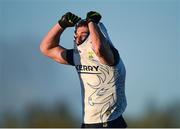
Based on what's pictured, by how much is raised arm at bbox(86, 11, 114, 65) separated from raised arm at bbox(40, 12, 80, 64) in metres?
0.42

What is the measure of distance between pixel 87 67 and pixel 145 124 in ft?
54.7

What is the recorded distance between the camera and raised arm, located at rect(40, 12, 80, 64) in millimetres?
11202

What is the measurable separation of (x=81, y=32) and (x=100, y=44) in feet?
1.46

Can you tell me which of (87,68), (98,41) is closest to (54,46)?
(87,68)

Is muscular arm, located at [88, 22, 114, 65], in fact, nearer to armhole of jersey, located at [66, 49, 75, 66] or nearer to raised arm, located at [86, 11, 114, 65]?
raised arm, located at [86, 11, 114, 65]

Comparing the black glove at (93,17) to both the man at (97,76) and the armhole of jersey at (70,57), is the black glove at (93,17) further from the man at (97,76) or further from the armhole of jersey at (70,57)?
the armhole of jersey at (70,57)

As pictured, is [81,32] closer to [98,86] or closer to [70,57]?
[70,57]

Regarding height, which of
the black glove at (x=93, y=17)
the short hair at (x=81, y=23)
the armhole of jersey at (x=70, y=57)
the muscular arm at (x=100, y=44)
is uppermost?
the black glove at (x=93, y=17)

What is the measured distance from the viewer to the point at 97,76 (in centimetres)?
1083

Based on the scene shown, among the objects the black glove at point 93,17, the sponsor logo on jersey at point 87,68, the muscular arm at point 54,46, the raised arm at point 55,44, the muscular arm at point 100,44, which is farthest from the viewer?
the muscular arm at point 54,46

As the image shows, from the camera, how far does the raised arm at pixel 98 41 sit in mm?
10555

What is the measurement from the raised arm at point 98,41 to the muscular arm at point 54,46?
725 mm

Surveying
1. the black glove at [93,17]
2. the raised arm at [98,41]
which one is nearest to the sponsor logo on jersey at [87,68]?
the raised arm at [98,41]

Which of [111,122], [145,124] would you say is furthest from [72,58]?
[145,124]
